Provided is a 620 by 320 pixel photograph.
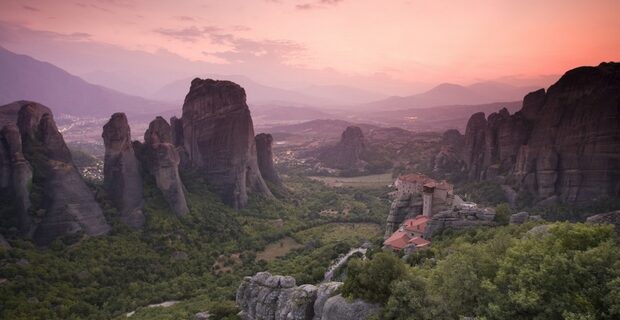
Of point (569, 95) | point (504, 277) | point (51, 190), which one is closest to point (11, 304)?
point (51, 190)

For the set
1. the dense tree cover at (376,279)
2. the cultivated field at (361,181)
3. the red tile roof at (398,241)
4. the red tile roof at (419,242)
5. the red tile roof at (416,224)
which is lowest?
the cultivated field at (361,181)

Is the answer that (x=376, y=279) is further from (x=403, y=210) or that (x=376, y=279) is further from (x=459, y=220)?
(x=403, y=210)

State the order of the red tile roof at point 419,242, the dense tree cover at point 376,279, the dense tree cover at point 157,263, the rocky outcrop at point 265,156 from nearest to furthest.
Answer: the dense tree cover at point 376,279
the dense tree cover at point 157,263
the red tile roof at point 419,242
the rocky outcrop at point 265,156

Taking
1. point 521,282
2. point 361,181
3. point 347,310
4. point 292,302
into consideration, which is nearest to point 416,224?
point 292,302

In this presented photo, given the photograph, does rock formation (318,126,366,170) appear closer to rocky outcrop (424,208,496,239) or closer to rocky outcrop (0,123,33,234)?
rocky outcrop (424,208,496,239)

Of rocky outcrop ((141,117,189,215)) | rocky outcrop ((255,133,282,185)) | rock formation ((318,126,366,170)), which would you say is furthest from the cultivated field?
rocky outcrop ((141,117,189,215))

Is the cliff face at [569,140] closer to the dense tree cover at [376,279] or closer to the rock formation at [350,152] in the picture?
the dense tree cover at [376,279]

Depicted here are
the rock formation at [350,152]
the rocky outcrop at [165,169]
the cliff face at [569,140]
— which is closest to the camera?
the rocky outcrop at [165,169]

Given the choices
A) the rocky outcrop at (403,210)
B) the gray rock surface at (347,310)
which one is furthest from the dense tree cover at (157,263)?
the gray rock surface at (347,310)
